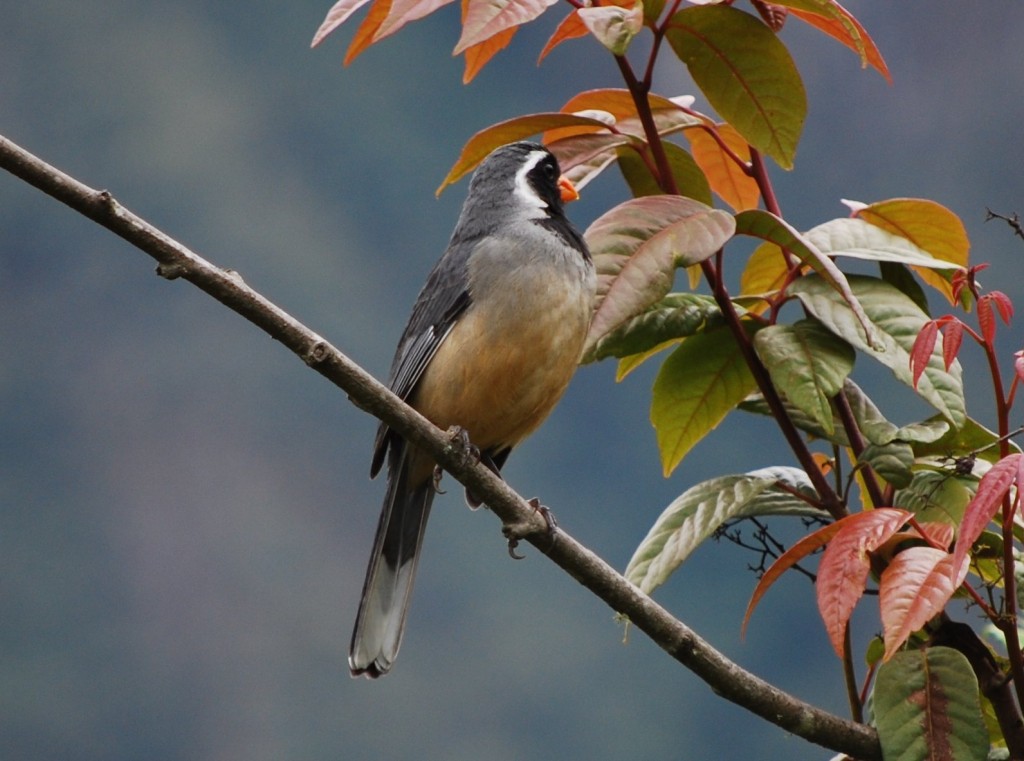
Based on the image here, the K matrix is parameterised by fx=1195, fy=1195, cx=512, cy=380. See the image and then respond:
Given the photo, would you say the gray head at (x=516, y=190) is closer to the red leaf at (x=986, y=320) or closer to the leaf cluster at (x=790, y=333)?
the leaf cluster at (x=790, y=333)

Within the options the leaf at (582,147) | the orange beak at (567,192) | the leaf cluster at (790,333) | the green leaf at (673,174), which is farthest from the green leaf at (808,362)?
the orange beak at (567,192)

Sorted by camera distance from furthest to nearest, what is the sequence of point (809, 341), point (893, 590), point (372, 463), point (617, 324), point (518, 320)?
point (372, 463), point (518, 320), point (809, 341), point (617, 324), point (893, 590)

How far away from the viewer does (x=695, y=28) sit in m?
1.86

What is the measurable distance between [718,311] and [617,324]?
32cm

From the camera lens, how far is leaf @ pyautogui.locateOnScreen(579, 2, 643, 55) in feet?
5.32

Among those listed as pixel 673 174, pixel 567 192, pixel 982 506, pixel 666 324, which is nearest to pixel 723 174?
pixel 673 174

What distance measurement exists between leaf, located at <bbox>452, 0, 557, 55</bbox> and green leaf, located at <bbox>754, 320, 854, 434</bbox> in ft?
2.05

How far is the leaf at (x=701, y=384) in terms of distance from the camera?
1.97 metres

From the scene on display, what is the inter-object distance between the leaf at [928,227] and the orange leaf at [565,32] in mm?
A: 573

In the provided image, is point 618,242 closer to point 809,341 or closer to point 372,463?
point 809,341

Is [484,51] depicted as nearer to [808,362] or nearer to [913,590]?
[808,362]

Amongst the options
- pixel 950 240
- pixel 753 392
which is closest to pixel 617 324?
pixel 753 392

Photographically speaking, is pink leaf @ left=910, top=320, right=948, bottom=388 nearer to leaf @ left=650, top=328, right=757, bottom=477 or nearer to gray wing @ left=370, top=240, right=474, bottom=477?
leaf @ left=650, top=328, right=757, bottom=477

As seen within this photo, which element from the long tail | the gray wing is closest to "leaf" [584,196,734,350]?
the gray wing
